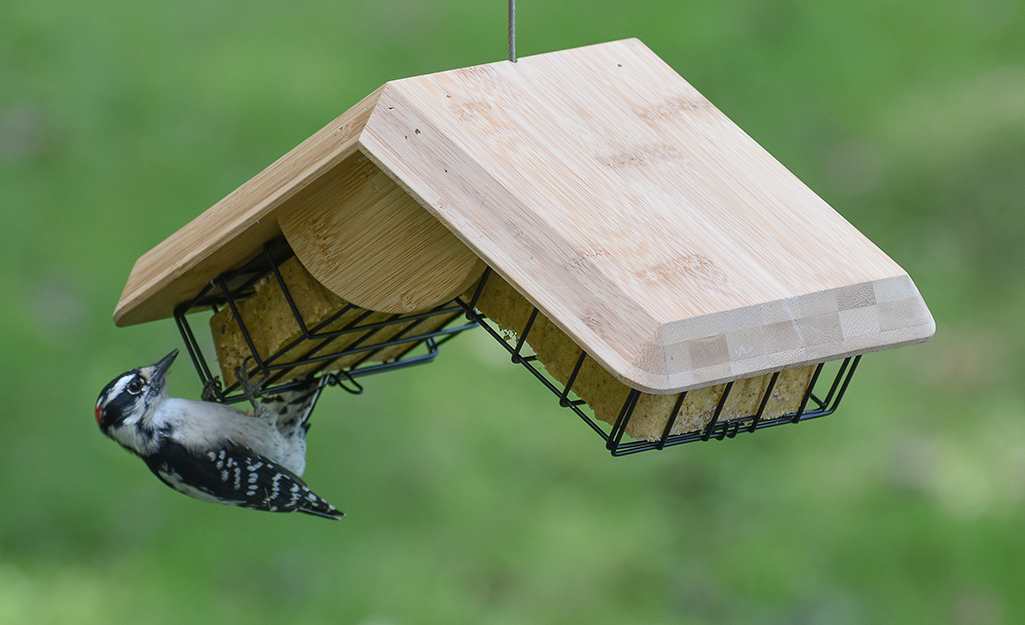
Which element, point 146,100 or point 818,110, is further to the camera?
point 818,110

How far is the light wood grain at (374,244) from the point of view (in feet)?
7.73

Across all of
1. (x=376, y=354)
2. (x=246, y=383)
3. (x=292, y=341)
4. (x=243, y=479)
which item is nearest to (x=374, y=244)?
(x=292, y=341)

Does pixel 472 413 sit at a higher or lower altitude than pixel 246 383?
lower

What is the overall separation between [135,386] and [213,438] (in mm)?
263

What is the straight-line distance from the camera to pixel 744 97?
6.67m

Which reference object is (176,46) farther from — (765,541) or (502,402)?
(765,541)

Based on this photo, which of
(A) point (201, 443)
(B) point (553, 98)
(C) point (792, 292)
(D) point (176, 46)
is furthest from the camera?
(D) point (176, 46)

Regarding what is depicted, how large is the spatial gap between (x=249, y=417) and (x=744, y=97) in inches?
161

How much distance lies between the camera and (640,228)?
2.12 meters

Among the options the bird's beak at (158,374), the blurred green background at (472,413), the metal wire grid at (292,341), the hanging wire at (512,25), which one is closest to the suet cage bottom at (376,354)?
the metal wire grid at (292,341)

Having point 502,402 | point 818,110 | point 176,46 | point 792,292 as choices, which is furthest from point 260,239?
point 818,110

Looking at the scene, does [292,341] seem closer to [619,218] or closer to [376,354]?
[376,354]

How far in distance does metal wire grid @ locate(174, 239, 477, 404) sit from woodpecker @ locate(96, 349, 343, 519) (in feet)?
0.64

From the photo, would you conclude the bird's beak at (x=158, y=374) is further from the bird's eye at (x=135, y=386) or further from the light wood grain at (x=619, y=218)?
the light wood grain at (x=619, y=218)
